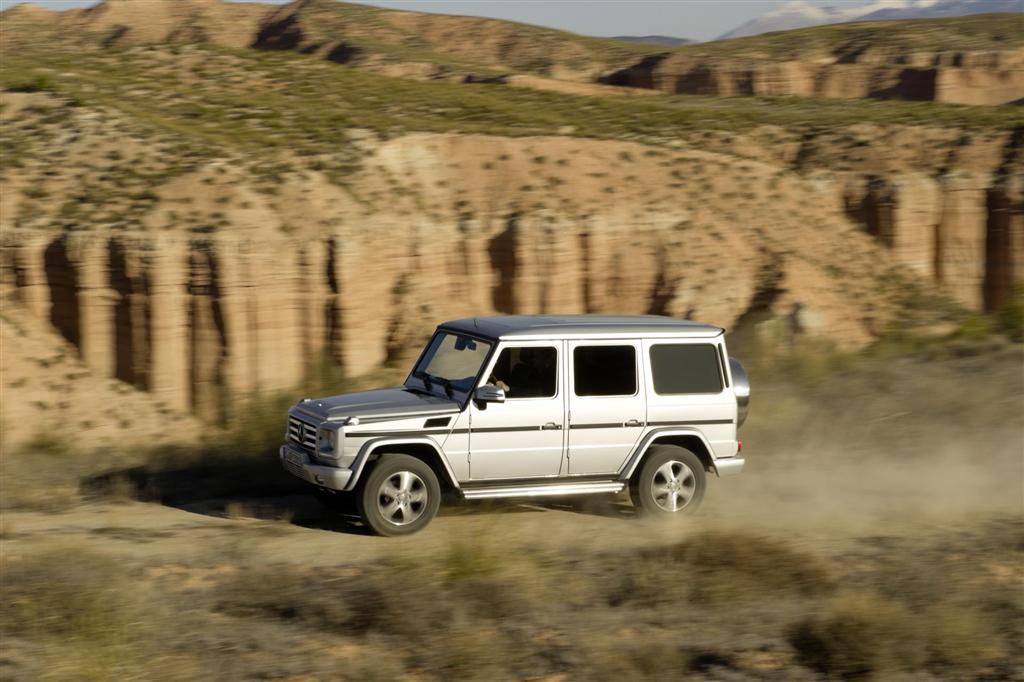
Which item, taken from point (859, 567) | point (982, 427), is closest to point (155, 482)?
point (859, 567)

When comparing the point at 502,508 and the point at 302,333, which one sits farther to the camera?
the point at 302,333

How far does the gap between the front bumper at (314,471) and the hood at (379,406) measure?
40 cm

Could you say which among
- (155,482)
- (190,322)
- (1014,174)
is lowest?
(155,482)

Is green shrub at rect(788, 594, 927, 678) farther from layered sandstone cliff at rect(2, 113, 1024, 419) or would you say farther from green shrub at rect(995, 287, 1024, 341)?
layered sandstone cliff at rect(2, 113, 1024, 419)

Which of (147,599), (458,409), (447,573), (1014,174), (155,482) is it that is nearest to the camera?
(147,599)

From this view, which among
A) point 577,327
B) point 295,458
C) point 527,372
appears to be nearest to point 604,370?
point 577,327

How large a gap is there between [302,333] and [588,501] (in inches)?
389

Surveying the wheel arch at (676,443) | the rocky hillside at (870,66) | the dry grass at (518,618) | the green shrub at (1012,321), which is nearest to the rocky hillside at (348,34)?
the rocky hillside at (870,66)

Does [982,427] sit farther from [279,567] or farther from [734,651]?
[279,567]

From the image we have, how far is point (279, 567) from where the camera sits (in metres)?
9.51

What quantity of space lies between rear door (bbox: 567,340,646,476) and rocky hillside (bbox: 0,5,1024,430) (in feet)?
32.1

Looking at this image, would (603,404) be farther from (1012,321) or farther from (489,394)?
(1012,321)

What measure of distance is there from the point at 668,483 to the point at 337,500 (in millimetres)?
3164

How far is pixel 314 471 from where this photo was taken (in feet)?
34.4
